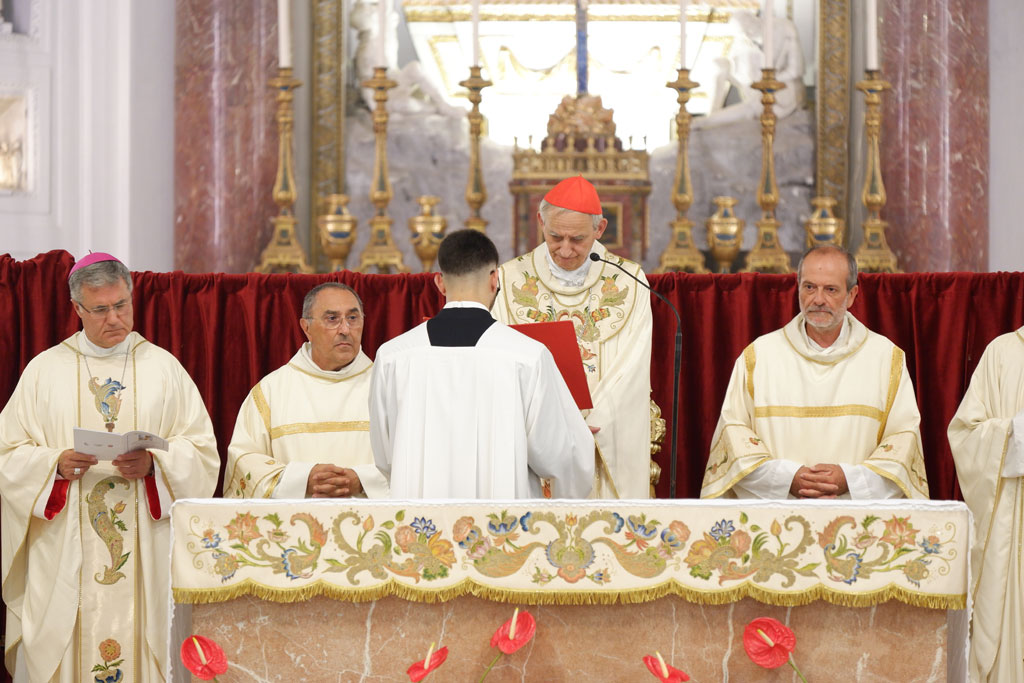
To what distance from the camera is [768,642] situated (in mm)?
3338

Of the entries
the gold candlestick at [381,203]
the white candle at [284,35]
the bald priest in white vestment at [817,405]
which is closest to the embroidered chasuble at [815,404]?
the bald priest in white vestment at [817,405]

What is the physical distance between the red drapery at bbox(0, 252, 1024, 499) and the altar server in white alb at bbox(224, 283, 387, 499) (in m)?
0.70

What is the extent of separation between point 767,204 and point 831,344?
1798 mm

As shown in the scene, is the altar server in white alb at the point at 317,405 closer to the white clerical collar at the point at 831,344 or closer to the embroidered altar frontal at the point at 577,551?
the embroidered altar frontal at the point at 577,551

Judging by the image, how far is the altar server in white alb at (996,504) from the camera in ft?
16.5

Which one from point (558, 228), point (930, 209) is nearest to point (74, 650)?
point (558, 228)

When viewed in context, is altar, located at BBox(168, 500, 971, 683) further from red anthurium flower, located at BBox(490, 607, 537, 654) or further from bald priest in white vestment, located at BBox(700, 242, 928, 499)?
bald priest in white vestment, located at BBox(700, 242, 928, 499)

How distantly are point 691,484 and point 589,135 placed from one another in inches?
94.5

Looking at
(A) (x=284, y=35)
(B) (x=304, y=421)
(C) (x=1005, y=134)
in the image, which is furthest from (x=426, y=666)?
(C) (x=1005, y=134)

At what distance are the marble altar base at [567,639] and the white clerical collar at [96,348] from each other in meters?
2.10

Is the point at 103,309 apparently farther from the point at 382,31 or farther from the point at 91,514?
the point at 382,31

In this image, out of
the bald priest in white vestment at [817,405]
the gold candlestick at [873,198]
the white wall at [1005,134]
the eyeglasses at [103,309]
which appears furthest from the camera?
the white wall at [1005,134]

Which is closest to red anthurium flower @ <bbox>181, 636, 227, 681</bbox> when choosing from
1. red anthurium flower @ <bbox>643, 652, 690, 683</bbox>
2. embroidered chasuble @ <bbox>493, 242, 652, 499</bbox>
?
red anthurium flower @ <bbox>643, 652, 690, 683</bbox>

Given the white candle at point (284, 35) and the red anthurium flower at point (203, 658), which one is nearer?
the red anthurium flower at point (203, 658)
